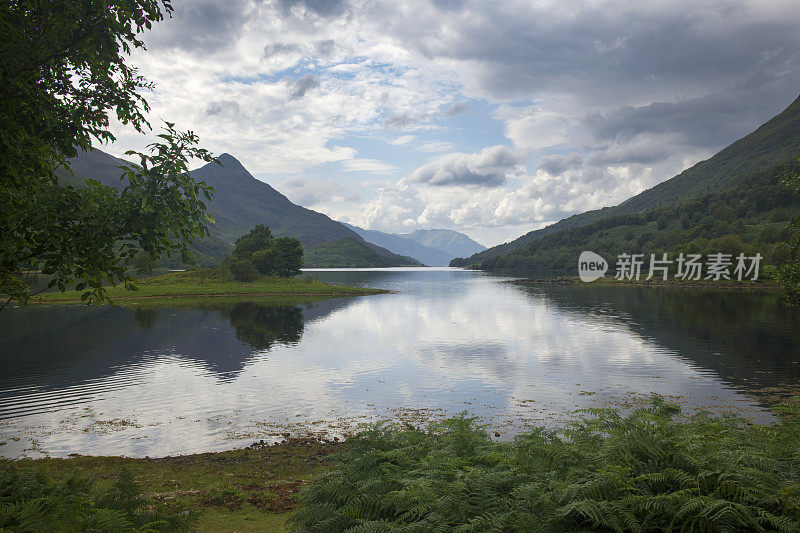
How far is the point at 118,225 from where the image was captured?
34.4ft

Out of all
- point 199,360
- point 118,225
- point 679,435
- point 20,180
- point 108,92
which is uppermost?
point 108,92

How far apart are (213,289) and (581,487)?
13152 cm

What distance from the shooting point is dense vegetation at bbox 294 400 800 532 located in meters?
8.30

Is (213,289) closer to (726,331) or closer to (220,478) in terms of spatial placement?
(726,331)

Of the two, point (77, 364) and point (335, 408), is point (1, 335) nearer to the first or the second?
point (77, 364)

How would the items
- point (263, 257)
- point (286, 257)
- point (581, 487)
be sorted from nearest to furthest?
point (581, 487) < point (263, 257) < point (286, 257)

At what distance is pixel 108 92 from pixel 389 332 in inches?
2203

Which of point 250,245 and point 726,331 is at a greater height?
point 250,245

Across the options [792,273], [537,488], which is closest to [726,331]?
[792,273]

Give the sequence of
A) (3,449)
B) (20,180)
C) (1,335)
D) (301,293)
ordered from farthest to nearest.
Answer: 1. (301,293)
2. (1,335)
3. (3,449)
4. (20,180)

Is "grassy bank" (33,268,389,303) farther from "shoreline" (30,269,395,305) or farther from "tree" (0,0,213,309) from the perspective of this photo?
"tree" (0,0,213,309)

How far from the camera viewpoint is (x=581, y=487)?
8.86 metres

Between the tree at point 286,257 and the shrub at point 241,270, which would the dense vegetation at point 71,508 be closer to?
the shrub at point 241,270

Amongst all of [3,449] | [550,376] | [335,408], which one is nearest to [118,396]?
[3,449]
